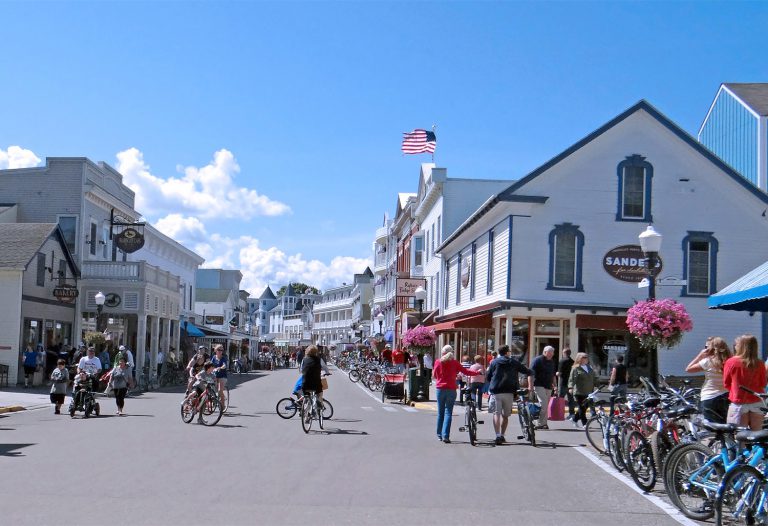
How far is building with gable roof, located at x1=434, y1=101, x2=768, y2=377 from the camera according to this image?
2916 centimetres

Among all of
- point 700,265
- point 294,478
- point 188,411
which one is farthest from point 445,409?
point 700,265

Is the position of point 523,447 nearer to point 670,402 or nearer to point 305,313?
point 670,402

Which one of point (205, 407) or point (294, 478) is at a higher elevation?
point (205, 407)

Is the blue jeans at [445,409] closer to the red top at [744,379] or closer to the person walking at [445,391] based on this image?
the person walking at [445,391]

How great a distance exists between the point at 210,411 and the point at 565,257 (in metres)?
14.9

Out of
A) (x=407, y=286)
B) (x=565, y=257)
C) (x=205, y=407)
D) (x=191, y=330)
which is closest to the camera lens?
(x=205, y=407)

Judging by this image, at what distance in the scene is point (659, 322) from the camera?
699 inches

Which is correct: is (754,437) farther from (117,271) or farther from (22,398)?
(117,271)

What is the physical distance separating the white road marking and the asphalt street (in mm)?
83

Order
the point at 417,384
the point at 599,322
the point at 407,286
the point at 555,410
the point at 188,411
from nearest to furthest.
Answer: the point at 188,411 → the point at 555,410 → the point at 417,384 → the point at 599,322 → the point at 407,286

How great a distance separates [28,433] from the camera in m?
16.4

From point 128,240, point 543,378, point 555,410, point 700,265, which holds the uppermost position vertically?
point 128,240

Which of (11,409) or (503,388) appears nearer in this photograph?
(503,388)

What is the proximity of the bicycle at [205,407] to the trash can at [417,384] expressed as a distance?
9.04 meters
